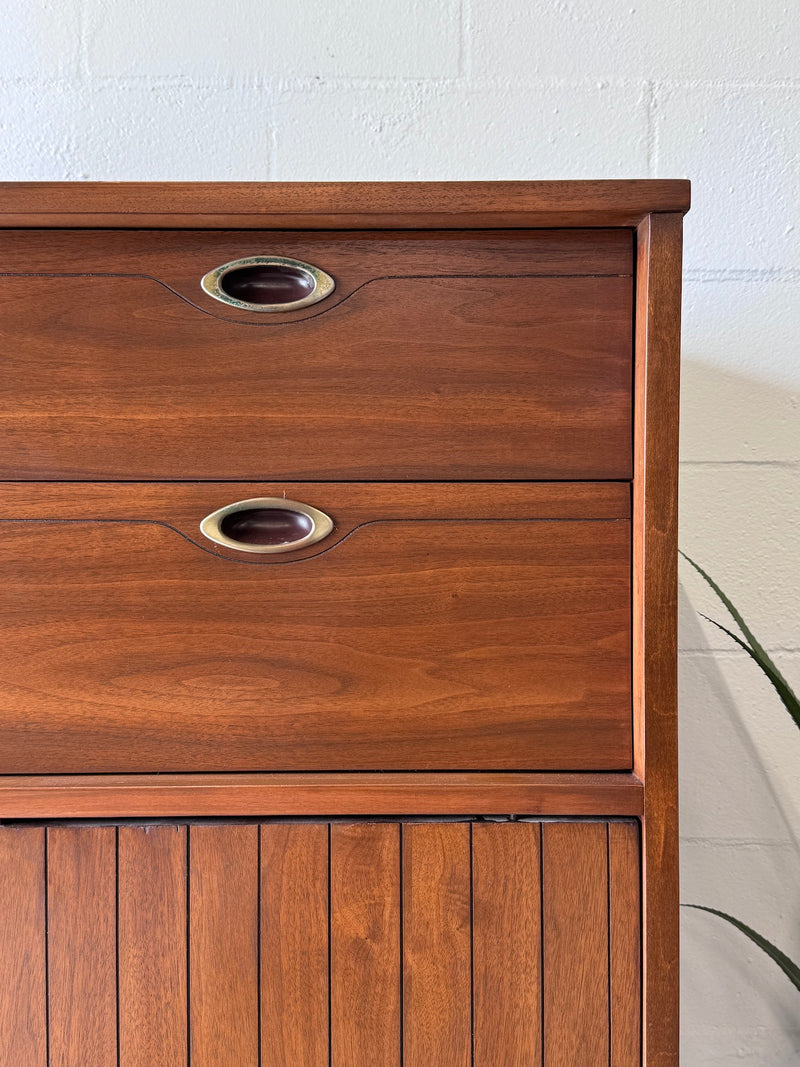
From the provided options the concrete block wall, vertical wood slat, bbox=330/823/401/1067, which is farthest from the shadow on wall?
vertical wood slat, bbox=330/823/401/1067

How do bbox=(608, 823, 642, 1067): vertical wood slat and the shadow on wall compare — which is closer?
bbox=(608, 823, 642, 1067): vertical wood slat

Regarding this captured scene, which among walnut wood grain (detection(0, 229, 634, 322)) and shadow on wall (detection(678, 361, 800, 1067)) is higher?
walnut wood grain (detection(0, 229, 634, 322))

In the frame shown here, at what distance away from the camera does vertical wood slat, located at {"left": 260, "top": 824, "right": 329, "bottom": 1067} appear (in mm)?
648

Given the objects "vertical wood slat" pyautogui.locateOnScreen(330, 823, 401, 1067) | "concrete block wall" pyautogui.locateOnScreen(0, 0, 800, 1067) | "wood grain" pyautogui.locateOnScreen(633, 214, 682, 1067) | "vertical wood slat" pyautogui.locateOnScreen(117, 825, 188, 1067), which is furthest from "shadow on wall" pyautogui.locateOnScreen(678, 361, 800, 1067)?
"vertical wood slat" pyautogui.locateOnScreen(117, 825, 188, 1067)

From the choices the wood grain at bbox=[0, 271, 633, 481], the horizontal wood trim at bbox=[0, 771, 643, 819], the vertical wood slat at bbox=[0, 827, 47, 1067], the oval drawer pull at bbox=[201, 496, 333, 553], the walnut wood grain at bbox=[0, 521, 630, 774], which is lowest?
the vertical wood slat at bbox=[0, 827, 47, 1067]

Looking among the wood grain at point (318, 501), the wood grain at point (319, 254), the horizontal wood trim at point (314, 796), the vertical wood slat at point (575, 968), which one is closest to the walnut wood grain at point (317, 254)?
the wood grain at point (319, 254)

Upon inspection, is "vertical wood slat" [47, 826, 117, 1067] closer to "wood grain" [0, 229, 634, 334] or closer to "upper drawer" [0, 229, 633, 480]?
"upper drawer" [0, 229, 633, 480]

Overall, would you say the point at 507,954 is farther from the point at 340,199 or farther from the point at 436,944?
the point at 340,199

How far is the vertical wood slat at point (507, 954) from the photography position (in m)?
0.65

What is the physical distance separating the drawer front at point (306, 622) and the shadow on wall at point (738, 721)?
43 centimetres

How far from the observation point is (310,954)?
65 centimetres

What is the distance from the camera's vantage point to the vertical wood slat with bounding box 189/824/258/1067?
65 centimetres

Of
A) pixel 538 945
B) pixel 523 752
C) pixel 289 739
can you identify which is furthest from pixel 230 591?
pixel 538 945

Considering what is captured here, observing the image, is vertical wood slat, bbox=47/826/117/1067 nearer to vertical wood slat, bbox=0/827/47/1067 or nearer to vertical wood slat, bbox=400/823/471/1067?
vertical wood slat, bbox=0/827/47/1067
